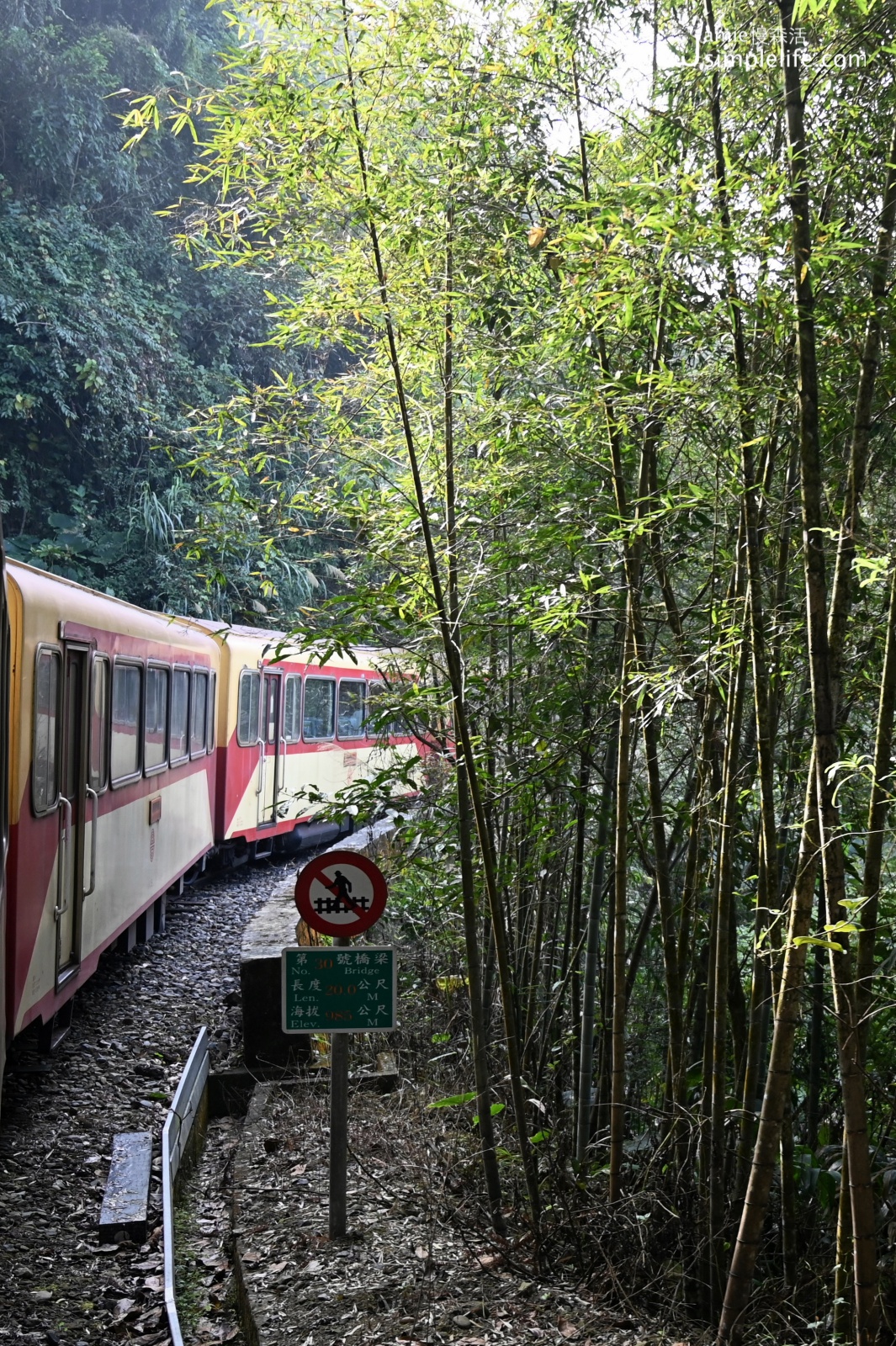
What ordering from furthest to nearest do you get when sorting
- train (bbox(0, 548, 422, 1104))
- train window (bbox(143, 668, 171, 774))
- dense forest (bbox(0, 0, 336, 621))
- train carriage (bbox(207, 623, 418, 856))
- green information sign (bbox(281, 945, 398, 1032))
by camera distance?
1. dense forest (bbox(0, 0, 336, 621))
2. train carriage (bbox(207, 623, 418, 856))
3. train window (bbox(143, 668, 171, 774))
4. train (bbox(0, 548, 422, 1104))
5. green information sign (bbox(281, 945, 398, 1032))

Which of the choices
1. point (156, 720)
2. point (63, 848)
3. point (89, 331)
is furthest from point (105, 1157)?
point (89, 331)

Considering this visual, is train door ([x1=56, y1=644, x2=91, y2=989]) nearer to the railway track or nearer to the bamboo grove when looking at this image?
the railway track

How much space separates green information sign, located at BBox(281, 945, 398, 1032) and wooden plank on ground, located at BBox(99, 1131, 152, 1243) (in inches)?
38.2

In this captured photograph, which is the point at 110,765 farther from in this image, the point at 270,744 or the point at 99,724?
the point at 270,744

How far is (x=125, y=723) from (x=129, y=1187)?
324 cm

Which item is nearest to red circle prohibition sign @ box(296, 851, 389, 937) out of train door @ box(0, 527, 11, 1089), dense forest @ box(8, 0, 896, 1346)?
dense forest @ box(8, 0, 896, 1346)

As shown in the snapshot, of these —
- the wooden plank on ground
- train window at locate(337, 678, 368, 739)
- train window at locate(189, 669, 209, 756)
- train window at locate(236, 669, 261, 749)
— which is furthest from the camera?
train window at locate(337, 678, 368, 739)

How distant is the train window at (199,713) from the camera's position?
10.4 m

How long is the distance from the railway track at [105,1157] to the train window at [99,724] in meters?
1.36

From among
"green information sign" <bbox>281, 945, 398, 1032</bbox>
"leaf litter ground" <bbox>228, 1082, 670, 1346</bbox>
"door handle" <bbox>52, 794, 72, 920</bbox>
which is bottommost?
"leaf litter ground" <bbox>228, 1082, 670, 1346</bbox>

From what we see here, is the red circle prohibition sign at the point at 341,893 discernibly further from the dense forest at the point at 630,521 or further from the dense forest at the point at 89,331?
the dense forest at the point at 89,331

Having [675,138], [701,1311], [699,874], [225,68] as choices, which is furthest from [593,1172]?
[225,68]

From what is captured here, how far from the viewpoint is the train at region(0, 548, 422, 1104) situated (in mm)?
4996

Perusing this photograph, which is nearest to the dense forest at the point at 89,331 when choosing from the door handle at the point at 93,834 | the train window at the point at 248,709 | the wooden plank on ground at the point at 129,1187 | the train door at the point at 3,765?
the train window at the point at 248,709
